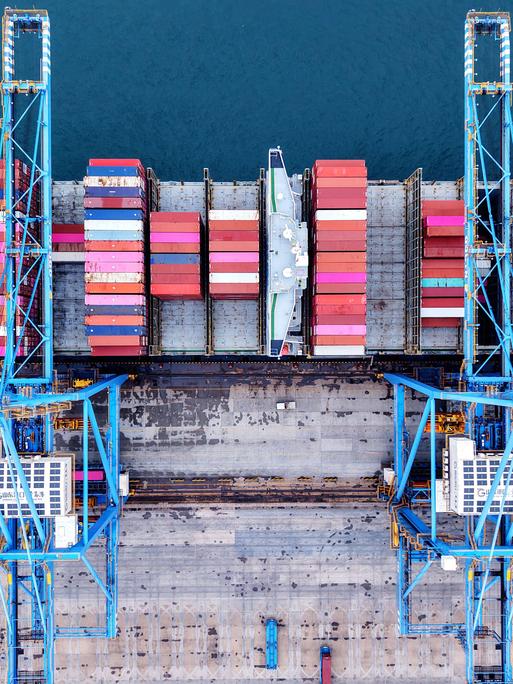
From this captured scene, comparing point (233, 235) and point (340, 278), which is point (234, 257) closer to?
point (233, 235)

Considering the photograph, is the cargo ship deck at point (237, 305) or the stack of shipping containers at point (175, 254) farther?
the cargo ship deck at point (237, 305)

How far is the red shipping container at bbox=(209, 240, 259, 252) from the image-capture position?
1545 inches

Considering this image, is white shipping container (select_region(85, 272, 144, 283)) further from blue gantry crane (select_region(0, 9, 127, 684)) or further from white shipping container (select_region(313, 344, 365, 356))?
white shipping container (select_region(313, 344, 365, 356))

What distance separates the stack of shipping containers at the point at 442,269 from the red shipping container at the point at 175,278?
2212 cm

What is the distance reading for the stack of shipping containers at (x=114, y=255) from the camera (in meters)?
38.8

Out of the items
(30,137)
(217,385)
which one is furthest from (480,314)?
(30,137)

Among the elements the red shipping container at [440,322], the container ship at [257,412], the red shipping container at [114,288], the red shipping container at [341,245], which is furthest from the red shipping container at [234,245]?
the red shipping container at [440,322]

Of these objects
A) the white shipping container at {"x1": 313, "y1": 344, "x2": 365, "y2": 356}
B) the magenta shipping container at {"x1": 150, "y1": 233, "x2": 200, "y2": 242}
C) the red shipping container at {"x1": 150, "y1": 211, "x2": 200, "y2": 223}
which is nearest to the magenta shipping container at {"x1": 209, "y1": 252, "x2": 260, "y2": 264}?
the magenta shipping container at {"x1": 150, "y1": 233, "x2": 200, "y2": 242}

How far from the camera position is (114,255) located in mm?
39125

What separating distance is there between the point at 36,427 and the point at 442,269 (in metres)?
42.0

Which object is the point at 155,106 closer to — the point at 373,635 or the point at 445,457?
the point at 445,457

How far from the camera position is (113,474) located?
4191cm

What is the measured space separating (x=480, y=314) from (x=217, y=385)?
2877 centimetres

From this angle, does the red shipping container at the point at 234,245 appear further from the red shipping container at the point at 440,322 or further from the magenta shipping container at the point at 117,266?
the red shipping container at the point at 440,322
